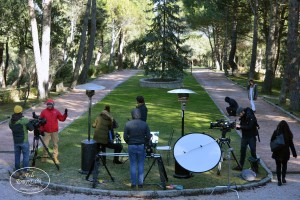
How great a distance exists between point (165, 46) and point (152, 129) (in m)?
19.3

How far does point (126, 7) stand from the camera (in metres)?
53.5

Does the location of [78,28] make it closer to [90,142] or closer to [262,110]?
[262,110]

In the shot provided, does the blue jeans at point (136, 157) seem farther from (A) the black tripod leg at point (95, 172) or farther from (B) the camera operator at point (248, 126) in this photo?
(B) the camera operator at point (248, 126)

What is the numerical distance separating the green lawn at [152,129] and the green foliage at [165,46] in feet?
11.3

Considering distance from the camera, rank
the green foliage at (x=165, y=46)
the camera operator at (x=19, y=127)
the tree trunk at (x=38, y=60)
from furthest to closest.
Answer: the green foliage at (x=165, y=46), the tree trunk at (x=38, y=60), the camera operator at (x=19, y=127)

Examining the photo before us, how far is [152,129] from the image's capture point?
1611 cm

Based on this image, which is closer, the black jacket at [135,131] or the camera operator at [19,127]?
the black jacket at [135,131]

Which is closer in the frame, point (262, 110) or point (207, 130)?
point (207, 130)

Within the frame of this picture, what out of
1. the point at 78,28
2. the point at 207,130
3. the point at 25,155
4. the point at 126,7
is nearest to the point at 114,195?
the point at 25,155

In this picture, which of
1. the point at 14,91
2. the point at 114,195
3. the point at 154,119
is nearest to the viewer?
the point at 114,195

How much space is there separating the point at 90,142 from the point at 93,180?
50.0 inches

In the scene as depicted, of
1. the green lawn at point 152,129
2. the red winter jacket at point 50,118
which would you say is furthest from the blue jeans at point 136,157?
the red winter jacket at point 50,118

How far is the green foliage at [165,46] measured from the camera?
34.3m

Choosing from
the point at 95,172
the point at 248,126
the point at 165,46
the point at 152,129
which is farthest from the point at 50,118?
the point at 165,46
